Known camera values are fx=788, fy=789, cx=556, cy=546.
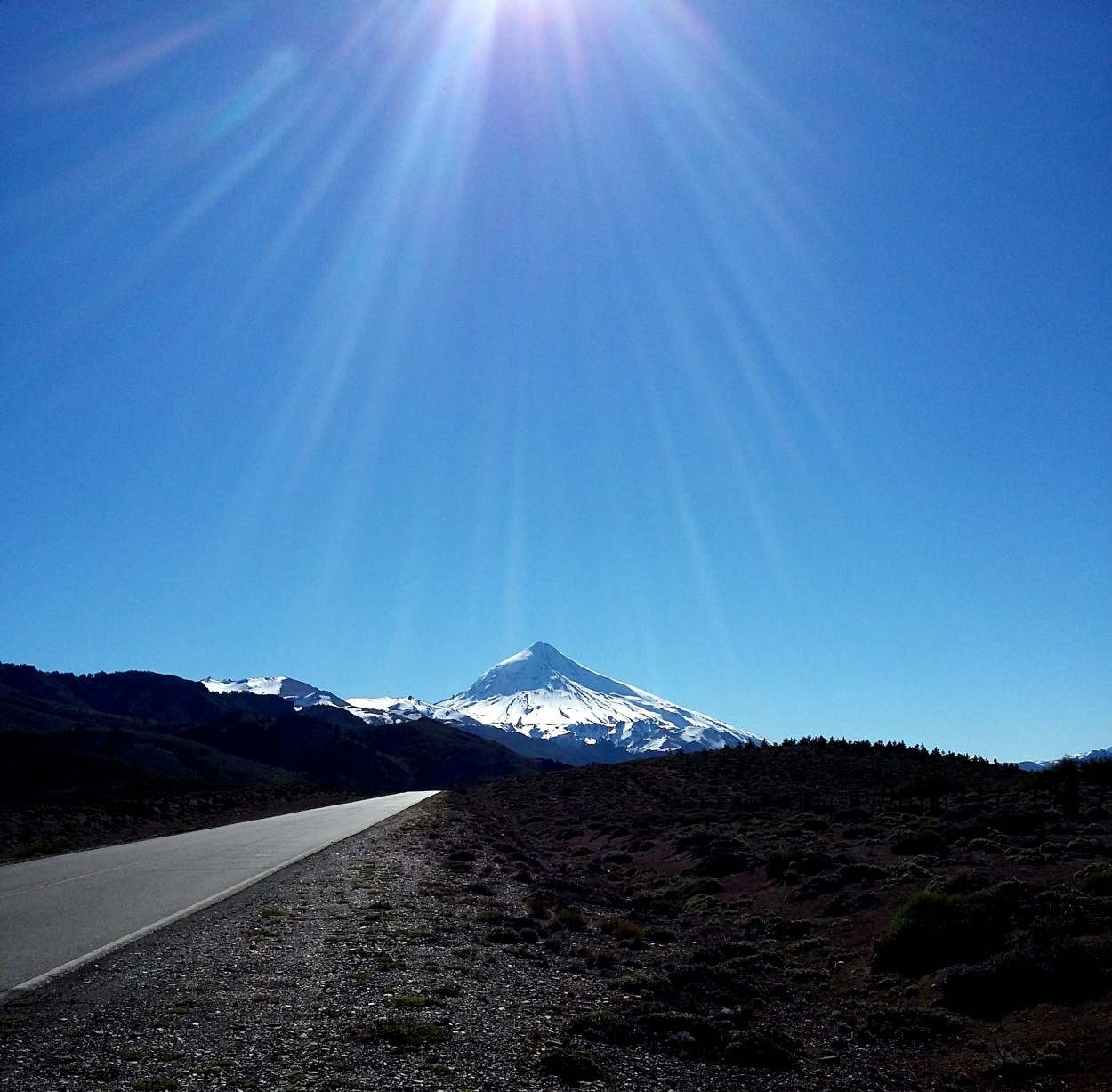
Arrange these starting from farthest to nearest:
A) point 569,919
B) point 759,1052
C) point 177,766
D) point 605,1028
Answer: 1. point 177,766
2. point 569,919
3. point 605,1028
4. point 759,1052

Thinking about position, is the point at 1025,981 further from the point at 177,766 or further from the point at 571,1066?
the point at 177,766

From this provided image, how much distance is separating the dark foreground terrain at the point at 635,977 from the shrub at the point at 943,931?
0.04m

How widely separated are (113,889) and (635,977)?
1104 centimetres

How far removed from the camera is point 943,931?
12.9 meters

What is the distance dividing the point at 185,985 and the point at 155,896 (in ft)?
23.0

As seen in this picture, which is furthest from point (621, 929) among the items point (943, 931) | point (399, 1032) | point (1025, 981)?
point (399, 1032)

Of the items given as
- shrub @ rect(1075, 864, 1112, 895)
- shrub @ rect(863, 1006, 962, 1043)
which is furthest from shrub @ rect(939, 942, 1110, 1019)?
shrub @ rect(1075, 864, 1112, 895)

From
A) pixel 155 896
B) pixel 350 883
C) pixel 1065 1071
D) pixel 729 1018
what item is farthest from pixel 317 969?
pixel 1065 1071

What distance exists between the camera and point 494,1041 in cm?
823

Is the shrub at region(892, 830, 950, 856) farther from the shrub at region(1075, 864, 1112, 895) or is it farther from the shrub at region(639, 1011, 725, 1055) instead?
the shrub at region(639, 1011, 725, 1055)

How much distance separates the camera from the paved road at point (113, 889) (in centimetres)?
1070

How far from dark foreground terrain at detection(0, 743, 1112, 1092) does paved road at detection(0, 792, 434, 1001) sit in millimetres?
701

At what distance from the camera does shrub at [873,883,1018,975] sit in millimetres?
12477

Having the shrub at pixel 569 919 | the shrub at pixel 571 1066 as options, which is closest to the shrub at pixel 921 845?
the shrub at pixel 569 919
